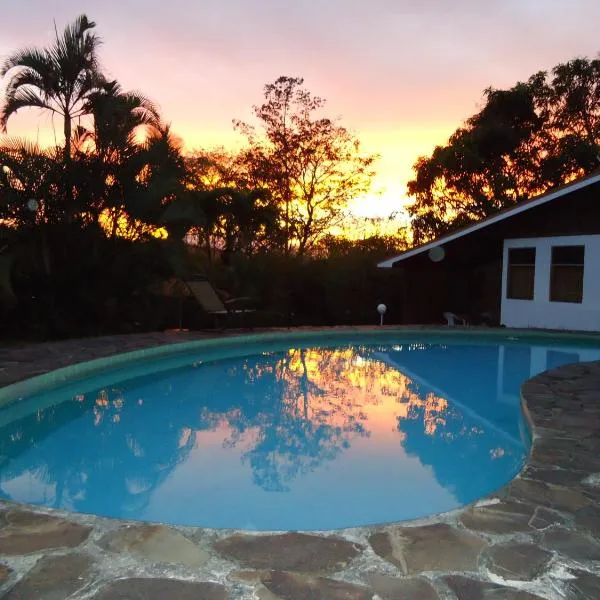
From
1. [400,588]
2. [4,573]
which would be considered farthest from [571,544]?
[4,573]

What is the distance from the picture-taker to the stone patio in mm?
2408

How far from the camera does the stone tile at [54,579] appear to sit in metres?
2.34

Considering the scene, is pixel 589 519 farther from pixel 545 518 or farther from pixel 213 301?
pixel 213 301

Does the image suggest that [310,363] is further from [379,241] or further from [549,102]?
[549,102]

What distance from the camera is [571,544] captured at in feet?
9.25

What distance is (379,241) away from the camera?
19.7 m

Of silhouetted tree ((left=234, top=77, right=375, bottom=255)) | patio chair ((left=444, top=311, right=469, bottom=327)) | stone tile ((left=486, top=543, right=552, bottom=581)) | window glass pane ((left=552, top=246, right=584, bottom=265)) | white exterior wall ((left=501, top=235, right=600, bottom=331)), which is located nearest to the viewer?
stone tile ((left=486, top=543, right=552, bottom=581))

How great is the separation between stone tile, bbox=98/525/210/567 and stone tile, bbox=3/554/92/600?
0.61 ft

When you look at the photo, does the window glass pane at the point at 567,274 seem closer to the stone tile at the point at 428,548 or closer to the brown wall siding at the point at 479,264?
the brown wall siding at the point at 479,264

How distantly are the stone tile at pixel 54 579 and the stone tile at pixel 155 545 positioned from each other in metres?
0.19

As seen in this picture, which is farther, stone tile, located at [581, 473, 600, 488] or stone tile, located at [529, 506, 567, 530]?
stone tile, located at [581, 473, 600, 488]

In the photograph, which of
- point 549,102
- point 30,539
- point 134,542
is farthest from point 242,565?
point 549,102

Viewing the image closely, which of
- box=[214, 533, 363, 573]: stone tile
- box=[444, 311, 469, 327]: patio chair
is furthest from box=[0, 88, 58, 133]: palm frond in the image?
box=[214, 533, 363, 573]: stone tile

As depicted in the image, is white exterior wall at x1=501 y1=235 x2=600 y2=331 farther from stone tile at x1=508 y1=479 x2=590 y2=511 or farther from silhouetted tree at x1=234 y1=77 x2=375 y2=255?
stone tile at x1=508 y1=479 x2=590 y2=511
